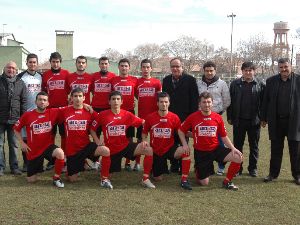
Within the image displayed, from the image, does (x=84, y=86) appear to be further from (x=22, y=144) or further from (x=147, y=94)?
(x=22, y=144)

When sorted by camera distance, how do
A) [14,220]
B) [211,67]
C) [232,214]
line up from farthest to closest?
[211,67] < [232,214] < [14,220]

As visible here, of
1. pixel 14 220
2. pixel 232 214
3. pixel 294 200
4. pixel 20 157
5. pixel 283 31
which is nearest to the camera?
Answer: pixel 14 220

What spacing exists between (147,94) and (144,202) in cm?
236

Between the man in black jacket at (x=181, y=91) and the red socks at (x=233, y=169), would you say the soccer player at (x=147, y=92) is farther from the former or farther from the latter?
the red socks at (x=233, y=169)

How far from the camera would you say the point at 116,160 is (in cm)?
→ 627

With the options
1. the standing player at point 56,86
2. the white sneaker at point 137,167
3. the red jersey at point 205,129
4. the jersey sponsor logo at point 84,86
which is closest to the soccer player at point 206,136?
the red jersey at point 205,129

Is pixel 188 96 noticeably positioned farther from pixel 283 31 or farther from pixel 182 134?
pixel 283 31

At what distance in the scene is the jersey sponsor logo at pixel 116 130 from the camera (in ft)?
20.7

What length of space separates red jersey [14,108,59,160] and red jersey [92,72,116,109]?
3.39ft

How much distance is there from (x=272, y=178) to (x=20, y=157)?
17.0 feet

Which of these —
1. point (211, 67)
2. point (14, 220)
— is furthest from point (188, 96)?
point (14, 220)

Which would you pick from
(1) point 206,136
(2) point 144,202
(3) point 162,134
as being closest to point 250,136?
(1) point 206,136

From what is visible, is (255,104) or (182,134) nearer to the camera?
(182,134)

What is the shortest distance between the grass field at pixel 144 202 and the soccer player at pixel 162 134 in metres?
0.36
